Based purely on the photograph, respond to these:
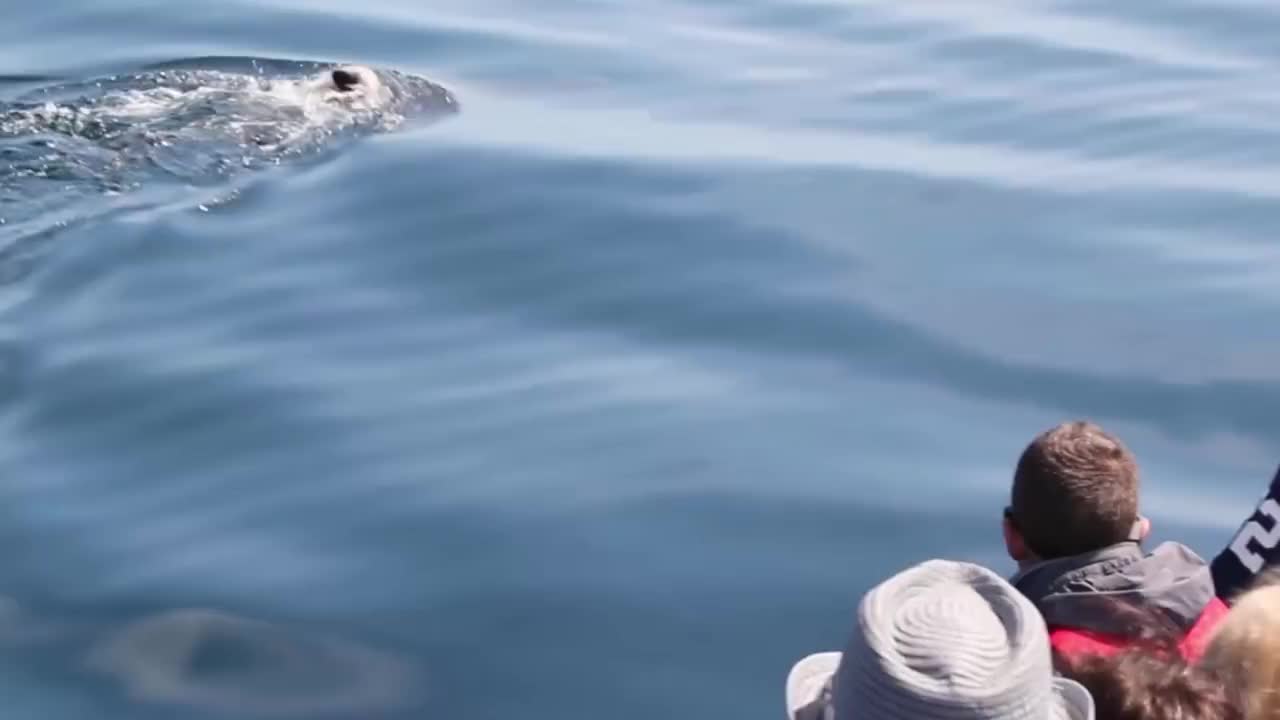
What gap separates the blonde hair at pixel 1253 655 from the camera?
3.43 metres

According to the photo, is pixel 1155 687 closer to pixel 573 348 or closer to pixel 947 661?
pixel 947 661

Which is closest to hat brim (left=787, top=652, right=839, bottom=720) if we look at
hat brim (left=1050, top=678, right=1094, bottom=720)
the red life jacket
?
hat brim (left=1050, top=678, right=1094, bottom=720)

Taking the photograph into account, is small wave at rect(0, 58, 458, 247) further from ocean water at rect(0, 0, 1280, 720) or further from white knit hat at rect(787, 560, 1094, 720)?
white knit hat at rect(787, 560, 1094, 720)

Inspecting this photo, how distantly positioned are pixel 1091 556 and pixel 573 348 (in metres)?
3.73

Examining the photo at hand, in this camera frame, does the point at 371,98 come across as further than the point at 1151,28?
No

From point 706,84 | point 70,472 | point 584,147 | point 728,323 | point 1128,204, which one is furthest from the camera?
point 706,84

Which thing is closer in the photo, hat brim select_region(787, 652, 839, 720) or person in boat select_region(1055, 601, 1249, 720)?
person in boat select_region(1055, 601, 1249, 720)

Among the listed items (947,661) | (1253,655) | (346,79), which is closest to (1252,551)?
(1253,655)

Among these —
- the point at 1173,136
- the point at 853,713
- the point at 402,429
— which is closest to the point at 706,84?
the point at 1173,136

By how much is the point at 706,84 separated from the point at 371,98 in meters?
2.18

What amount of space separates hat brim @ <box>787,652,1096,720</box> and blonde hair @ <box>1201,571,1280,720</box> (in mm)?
265

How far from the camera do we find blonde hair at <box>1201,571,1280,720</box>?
3.43m

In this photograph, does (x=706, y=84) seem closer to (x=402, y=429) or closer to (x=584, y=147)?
(x=584, y=147)

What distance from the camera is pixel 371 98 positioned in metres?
11.0
